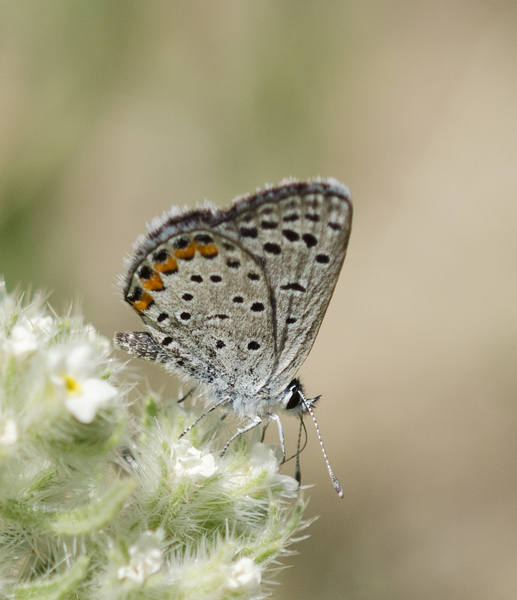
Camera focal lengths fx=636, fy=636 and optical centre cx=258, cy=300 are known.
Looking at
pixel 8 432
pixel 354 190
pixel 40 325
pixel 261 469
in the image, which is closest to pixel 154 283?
pixel 40 325

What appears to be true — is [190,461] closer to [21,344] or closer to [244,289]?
[21,344]

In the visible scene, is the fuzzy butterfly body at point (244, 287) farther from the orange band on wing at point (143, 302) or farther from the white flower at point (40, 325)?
the white flower at point (40, 325)

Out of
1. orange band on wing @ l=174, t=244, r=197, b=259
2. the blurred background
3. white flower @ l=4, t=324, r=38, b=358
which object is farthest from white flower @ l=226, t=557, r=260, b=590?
the blurred background

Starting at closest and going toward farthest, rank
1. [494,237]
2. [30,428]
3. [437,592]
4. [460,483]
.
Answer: [30,428] < [437,592] < [460,483] < [494,237]

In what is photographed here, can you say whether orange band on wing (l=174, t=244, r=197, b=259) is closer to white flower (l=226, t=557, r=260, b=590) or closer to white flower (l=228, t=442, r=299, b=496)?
white flower (l=228, t=442, r=299, b=496)

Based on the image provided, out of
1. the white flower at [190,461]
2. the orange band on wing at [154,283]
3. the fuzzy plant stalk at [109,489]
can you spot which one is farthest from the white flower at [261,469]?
the orange band on wing at [154,283]

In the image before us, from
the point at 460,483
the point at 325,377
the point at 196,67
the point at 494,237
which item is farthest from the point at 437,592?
the point at 196,67

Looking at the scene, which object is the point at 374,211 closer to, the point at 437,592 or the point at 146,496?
the point at 437,592
